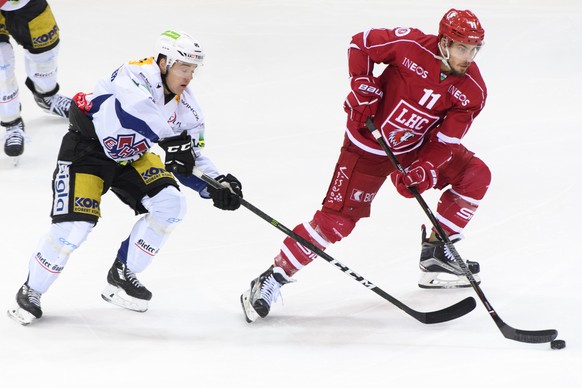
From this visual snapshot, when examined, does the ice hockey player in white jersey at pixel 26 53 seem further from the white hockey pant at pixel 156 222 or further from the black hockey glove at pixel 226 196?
the black hockey glove at pixel 226 196

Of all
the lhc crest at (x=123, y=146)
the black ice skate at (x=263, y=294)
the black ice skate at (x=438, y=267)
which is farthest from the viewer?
the black ice skate at (x=438, y=267)

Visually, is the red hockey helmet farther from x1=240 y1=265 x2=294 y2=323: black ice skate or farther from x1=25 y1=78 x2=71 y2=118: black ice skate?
x1=25 y1=78 x2=71 y2=118: black ice skate

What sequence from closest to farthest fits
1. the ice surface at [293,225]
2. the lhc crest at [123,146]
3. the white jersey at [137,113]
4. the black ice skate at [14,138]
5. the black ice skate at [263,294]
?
1. the ice surface at [293,225]
2. the white jersey at [137,113]
3. the lhc crest at [123,146]
4. the black ice skate at [263,294]
5. the black ice skate at [14,138]

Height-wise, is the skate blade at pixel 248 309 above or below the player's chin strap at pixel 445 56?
below

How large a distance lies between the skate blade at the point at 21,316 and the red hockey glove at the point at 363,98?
1.44 m

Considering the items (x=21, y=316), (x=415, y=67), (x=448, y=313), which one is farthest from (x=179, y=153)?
(x=448, y=313)

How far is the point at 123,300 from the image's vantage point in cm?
376

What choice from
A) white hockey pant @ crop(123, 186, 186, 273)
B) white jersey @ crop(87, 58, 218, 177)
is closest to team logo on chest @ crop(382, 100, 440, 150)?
white jersey @ crop(87, 58, 218, 177)

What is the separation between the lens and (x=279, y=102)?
6.22m

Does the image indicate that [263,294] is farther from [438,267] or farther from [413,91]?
[413,91]

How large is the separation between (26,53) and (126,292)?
237 centimetres

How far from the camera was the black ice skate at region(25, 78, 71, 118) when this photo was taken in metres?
5.77

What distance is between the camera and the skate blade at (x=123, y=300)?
148 inches

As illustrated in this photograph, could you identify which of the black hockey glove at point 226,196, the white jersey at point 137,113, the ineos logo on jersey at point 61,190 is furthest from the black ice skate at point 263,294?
the ineos logo on jersey at point 61,190
